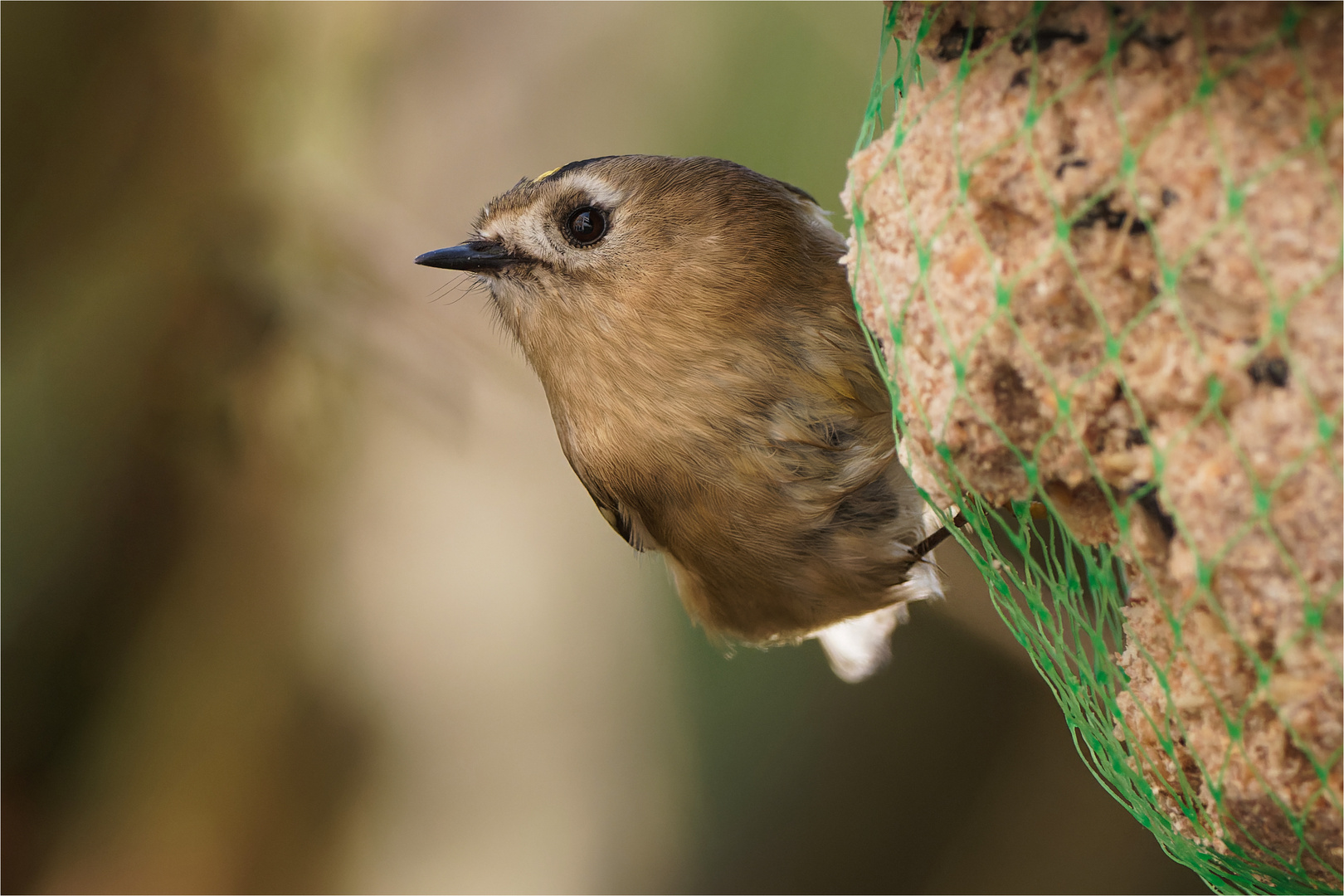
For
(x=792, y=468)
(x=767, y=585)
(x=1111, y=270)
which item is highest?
(x=1111, y=270)

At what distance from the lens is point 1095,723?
4.43 feet

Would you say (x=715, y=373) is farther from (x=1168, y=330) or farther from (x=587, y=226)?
(x=1168, y=330)

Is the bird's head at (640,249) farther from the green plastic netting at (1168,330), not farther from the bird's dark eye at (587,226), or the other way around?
the green plastic netting at (1168,330)

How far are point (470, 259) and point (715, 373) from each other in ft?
1.84

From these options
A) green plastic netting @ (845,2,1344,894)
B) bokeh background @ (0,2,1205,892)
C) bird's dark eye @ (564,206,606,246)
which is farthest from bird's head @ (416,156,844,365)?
green plastic netting @ (845,2,1344,894)

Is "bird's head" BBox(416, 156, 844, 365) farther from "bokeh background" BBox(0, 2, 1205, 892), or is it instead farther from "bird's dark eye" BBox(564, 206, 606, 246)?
"bokeh background" BBox(0, 2, 1205, 892)

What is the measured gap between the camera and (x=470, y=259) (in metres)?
1.92

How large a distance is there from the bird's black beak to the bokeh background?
399 millimetres

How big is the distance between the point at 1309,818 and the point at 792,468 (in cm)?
83

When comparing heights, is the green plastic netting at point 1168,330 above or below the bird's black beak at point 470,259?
below

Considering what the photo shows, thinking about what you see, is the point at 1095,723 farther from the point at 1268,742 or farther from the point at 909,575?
the point at 909,575

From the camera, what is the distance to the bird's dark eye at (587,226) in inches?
72.8

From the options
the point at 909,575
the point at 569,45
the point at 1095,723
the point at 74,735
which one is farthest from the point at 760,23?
the point at 74,735

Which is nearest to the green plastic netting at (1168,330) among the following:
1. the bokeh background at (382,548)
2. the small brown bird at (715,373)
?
the small brown bird at (715,373)
